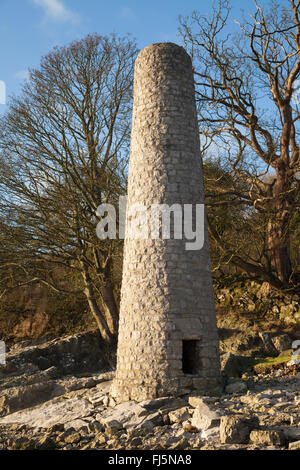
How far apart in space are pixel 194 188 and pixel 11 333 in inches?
515

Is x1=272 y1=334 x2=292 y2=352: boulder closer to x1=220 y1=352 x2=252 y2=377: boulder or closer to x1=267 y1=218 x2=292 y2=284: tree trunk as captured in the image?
x1=220 y1=352 x2=252 y2=377: boulder

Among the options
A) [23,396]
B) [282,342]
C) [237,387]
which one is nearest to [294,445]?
[237,387]

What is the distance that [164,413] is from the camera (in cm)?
795

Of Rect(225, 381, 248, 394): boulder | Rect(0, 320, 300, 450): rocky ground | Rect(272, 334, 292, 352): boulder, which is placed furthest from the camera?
Rect(272, 334, 292, 352): boulder

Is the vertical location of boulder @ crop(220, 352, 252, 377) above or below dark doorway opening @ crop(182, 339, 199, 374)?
below

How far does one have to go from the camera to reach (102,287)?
1592cm

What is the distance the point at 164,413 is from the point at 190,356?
1.81 m

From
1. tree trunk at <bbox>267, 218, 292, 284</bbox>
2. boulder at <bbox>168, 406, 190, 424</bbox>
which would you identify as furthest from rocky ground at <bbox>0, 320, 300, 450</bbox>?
tree trunk at <bbox>267, 218, 292, 284</bbox>

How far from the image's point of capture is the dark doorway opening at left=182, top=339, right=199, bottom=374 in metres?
9.26

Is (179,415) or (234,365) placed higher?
(234,365)

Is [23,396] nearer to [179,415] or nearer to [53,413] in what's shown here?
[53,413]

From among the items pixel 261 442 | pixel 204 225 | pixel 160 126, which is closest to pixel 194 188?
pixel 204 225

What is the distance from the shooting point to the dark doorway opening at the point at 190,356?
9.26 m

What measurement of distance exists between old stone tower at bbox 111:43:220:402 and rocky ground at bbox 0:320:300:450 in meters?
0.54
